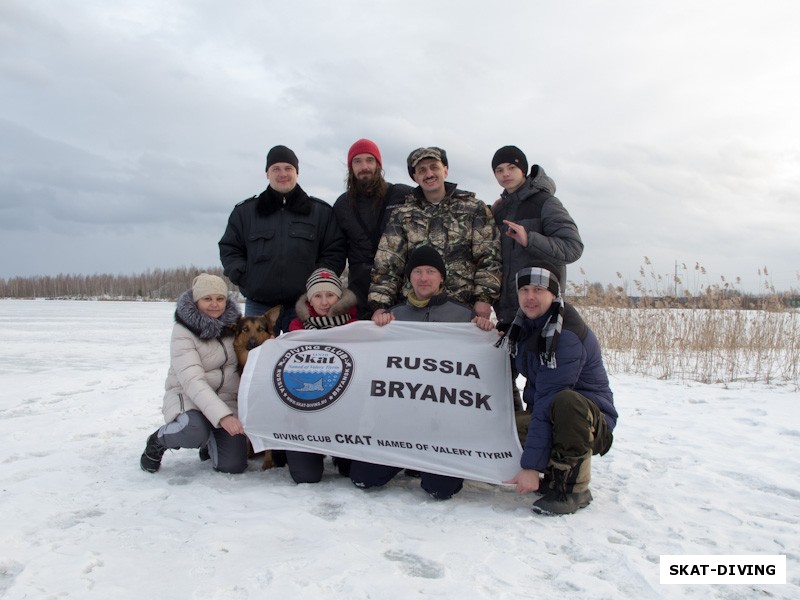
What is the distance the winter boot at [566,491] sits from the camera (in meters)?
3.29

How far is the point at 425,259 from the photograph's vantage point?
3947mm

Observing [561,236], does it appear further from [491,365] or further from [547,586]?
[547,586]

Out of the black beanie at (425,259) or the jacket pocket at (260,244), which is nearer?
the black beanie at (425,259)

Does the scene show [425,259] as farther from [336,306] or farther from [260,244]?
[260,244]

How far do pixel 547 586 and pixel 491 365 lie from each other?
156cm

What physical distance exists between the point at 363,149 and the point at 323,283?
1263mm

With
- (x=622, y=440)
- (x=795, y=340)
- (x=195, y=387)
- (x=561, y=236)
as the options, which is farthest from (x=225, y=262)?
(x=795, y=340)

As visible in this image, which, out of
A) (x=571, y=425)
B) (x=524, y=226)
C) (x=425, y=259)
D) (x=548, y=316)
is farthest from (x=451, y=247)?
(x=571, y=425)

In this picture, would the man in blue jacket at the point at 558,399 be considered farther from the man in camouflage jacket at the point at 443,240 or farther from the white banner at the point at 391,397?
the man in camouflage jacket at the point at 443,240

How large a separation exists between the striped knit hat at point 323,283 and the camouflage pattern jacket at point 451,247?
0.88ft

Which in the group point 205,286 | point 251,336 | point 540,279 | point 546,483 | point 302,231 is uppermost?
point 302,231

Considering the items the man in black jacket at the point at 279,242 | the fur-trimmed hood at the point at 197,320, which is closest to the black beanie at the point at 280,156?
the man in black jacket at the point at 279,242

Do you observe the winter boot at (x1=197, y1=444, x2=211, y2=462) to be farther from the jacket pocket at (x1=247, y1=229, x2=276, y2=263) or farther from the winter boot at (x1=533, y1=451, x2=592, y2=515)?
the winter boot at (x1=533, y1=451, x2=592, y2=515)

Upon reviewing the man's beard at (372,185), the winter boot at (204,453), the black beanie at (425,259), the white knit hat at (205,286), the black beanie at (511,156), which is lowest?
the winter boot at (204,453)
